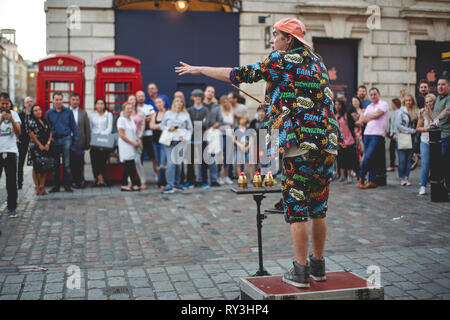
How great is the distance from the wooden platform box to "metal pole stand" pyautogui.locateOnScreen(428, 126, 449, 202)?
204 inches

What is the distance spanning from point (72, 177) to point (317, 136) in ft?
25.5

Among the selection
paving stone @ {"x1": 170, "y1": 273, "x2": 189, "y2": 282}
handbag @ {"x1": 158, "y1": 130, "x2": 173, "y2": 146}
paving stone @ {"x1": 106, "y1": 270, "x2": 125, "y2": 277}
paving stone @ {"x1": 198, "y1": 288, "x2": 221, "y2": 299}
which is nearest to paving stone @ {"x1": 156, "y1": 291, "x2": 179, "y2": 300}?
paving stone @ {"x1": 198, "y1": 288, "x2": 221, "y2": 299}

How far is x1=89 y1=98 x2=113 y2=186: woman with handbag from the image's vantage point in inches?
414

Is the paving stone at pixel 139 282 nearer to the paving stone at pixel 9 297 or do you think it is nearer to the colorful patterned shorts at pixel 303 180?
the paving stone at pixel 9 297

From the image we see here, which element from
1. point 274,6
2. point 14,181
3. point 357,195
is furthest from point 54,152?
point 274,6

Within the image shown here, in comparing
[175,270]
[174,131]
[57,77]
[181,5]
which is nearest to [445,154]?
[174,131]

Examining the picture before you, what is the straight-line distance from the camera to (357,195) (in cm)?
938

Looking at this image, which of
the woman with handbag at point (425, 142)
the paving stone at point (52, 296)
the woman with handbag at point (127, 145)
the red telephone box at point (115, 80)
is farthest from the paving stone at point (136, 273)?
the red telephone box at point (115, 80)

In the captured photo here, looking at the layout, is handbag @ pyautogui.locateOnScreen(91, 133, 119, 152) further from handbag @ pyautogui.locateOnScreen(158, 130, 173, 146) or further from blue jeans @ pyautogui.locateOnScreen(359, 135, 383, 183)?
blue jeans @ pyautogui.locateOnScreen(359, 135, 383, 183)

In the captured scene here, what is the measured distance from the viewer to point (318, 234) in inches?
153

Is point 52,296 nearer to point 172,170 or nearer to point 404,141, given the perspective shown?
point 172,170

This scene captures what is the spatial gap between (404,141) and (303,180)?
7.22m

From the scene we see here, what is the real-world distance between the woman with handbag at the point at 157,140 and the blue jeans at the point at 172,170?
30 cm

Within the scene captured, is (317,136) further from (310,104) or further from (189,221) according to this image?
(189,221)
